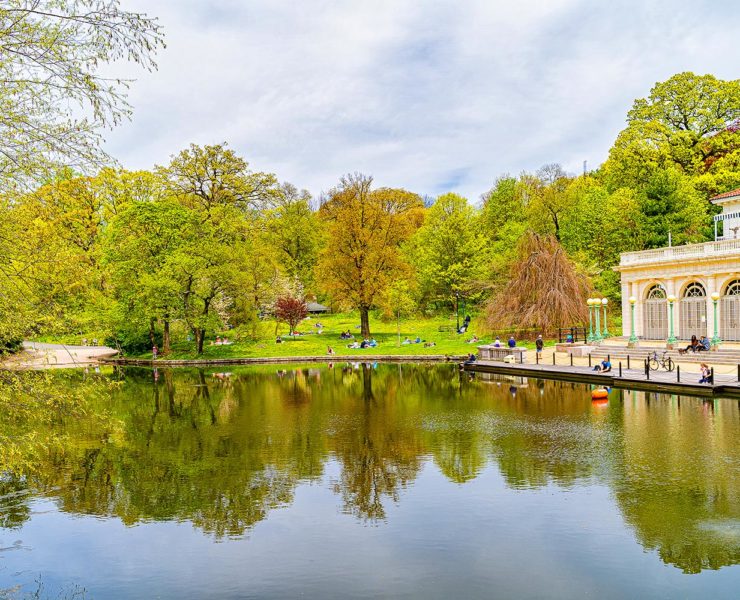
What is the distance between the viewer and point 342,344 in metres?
55.4

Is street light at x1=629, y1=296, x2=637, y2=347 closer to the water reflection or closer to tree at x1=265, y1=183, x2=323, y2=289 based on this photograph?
the water reflection

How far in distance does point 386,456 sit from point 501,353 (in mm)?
25766

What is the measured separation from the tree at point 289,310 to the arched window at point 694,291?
31.8 metres

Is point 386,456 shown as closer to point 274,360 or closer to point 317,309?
point 274,360

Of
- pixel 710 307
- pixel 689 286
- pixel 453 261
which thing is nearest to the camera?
pixel 710 307

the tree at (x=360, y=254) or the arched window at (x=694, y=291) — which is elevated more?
the tree at (x=360, y=254)

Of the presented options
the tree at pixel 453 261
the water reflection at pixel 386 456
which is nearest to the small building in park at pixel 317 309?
the tree at pixel 453 261

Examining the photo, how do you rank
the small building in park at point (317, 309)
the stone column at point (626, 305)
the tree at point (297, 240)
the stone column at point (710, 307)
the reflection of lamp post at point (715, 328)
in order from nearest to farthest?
1. the reflection of lamp post at point (715, 328)
2. the stone column at point (710, 307)
3. the stone column at point (626, 305)
4. the tree at point (297, 240)
5. the small building in park at point (317, 309)

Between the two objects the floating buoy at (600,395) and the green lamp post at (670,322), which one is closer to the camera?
the floating buoy at (600,395)

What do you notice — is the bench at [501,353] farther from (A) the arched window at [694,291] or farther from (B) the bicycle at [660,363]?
(A) the arched window at [694,291]

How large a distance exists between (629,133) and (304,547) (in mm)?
54689

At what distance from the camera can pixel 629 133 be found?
187 feet

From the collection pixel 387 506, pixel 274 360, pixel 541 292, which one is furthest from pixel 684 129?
pixel 387 506

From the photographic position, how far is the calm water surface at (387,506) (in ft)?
34.2
